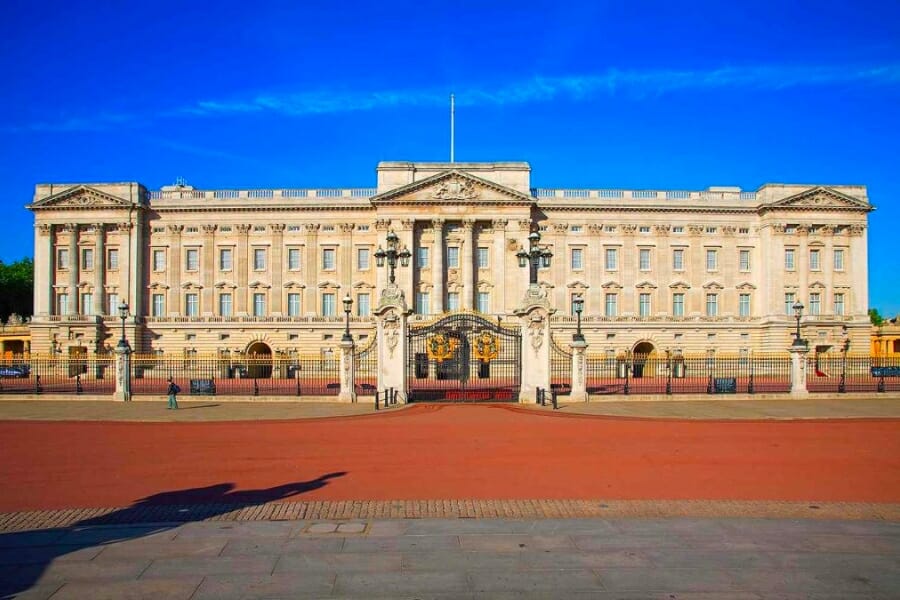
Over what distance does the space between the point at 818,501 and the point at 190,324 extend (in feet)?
178

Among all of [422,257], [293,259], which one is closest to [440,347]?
[422,257]

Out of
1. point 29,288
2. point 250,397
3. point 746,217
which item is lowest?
point 250,397

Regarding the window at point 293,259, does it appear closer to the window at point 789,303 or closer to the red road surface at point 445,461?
the red road surface at point 445,461

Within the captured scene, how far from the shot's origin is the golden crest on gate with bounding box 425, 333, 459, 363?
2914 centimetres

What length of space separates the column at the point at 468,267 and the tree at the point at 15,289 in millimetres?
59546

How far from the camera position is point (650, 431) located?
757 inches

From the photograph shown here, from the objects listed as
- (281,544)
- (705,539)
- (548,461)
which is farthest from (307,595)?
(548,461)

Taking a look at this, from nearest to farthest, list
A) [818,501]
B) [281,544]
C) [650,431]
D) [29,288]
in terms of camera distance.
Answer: [281,544] → [818,501] → [650,431] → [29,288]

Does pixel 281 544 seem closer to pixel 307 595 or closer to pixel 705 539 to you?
pixel 307 595

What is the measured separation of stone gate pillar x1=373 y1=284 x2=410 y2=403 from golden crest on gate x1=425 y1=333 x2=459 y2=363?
5.49 ft

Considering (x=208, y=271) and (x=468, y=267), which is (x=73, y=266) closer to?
(x=208, y=271)

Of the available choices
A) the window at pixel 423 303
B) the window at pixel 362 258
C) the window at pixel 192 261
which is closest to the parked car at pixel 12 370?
the window at pixel 192 261

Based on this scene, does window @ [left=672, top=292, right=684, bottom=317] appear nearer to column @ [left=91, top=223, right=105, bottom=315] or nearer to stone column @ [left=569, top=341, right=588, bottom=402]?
stone column @ [left=569, top=341, right=588, bottom=402]

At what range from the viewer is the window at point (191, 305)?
2295 inches
